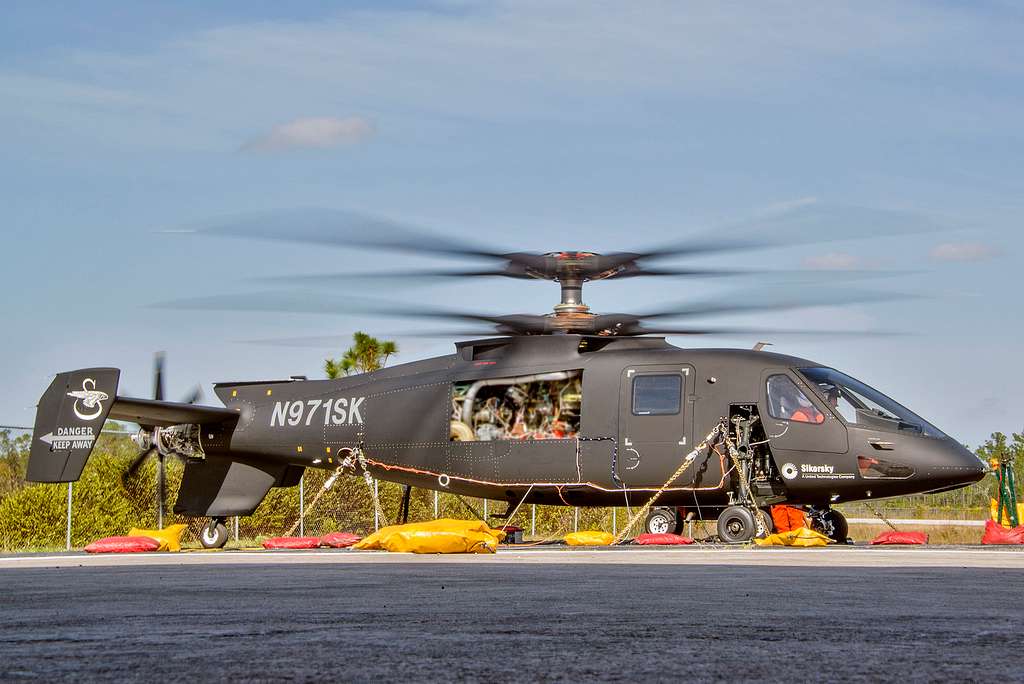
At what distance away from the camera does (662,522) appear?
22.3m

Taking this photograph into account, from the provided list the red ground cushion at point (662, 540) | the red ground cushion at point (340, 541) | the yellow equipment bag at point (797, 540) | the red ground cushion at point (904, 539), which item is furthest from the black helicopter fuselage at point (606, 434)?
the red ground cushion at point (340, 541)

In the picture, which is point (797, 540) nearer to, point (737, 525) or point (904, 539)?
point (737, 525)

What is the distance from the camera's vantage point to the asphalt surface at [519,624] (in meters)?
4.90

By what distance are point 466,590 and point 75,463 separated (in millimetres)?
13988

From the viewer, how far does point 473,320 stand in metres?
20.3

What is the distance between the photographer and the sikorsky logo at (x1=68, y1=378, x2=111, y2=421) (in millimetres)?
21969

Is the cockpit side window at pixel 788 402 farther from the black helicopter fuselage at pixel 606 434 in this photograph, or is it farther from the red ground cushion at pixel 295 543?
the red ground cushion at pixel 295 543

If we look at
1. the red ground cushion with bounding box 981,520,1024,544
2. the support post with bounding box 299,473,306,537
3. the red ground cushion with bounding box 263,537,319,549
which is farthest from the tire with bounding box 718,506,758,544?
the support post with bounding box 299,473,306,537

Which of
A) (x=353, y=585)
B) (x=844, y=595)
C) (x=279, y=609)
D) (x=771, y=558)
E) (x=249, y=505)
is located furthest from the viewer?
(x=249, y=505)

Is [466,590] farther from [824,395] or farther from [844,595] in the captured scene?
[824,395]

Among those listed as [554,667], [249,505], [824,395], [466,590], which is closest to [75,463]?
[249,505]

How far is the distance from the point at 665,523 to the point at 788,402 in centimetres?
327

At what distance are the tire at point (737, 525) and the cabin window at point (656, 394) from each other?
1834mm

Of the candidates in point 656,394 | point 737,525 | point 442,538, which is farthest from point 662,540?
point 442,538
